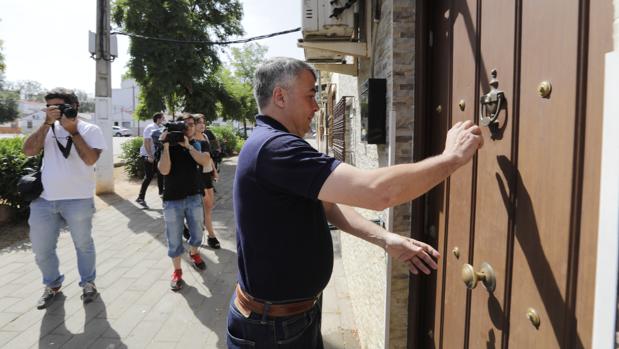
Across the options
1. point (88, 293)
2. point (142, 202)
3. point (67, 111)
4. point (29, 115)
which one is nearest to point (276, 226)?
point (67, 111)

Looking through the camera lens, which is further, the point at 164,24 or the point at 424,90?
the point at 164,24

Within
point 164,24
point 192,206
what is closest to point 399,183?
point 192,206

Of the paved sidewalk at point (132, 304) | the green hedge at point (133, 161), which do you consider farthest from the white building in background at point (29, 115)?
the paved sidewalk at point (132, 304)

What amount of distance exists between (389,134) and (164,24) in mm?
14483

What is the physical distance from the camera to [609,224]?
79 centimetres

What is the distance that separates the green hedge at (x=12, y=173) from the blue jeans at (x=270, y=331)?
6404 mm

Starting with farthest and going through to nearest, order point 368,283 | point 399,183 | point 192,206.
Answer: point 192,206 → point 368,283 → point 399,183

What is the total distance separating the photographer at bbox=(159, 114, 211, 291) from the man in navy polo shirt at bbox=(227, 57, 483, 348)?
282cm

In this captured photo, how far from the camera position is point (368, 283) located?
129 inches

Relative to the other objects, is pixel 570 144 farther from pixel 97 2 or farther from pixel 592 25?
pixel 97 2

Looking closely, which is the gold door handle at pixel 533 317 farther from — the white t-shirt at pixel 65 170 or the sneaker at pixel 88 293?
the sneaker at pixel 88 293

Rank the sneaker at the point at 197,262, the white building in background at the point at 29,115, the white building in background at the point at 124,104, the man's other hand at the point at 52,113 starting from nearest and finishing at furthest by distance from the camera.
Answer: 1. the man's other hand at the point at 52,113
2. the sneaker at the point at 197,262
3. the white building in background at the point at 29,115
4. the white building in background at the point at 124,104

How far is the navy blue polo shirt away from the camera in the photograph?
1.62m

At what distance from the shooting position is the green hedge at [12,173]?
22.1 ft
